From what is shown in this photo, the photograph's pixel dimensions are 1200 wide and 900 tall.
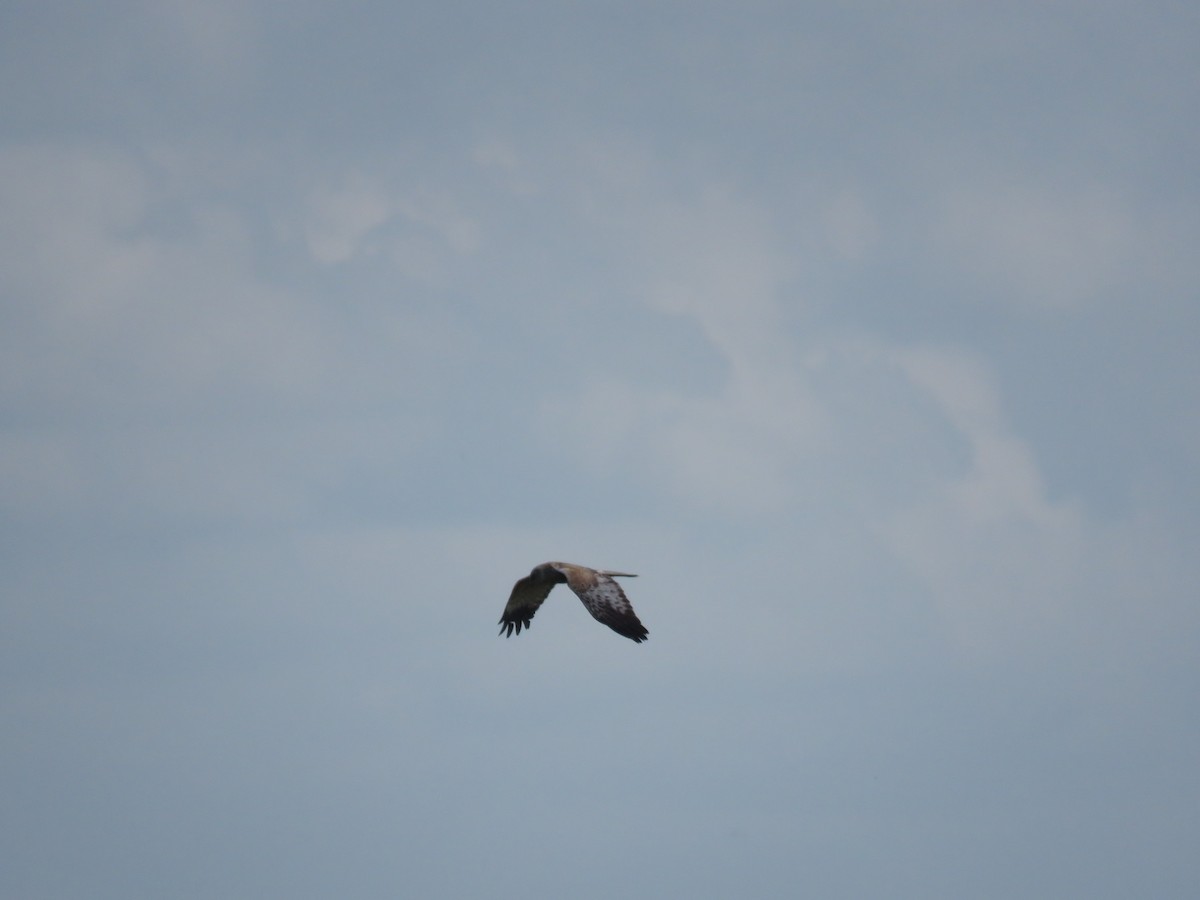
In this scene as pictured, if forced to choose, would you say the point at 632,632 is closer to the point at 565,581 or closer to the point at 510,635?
the point at 565,581

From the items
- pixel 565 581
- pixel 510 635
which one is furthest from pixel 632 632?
pixel 510 635

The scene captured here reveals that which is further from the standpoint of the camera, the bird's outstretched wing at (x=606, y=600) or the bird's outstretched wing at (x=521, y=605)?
the bird's outstretched wing at (x=521, y=605)

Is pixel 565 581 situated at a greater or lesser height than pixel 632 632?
greater

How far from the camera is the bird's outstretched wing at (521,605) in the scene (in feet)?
136

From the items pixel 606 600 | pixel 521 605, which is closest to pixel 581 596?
pixel 606 600

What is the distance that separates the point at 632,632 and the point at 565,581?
601 centimetres

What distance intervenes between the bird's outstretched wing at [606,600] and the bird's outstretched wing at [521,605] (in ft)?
12.3

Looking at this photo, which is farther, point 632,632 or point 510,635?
point 510,635

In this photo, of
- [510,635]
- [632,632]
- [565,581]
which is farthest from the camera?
[510,635]

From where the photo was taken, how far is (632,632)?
33.8 metres

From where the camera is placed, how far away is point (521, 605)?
1656 inches

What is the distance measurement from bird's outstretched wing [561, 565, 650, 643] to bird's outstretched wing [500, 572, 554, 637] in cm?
375

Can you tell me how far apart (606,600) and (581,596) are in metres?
0.93

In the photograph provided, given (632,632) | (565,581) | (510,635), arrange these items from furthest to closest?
1. (510,635)
2. (565,581)
3. (632,632)
